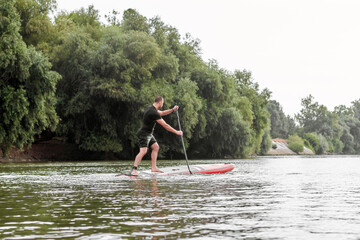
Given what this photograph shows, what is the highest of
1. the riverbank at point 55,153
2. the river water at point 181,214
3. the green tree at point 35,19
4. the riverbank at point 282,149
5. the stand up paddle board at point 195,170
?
the green tree at point 35,19

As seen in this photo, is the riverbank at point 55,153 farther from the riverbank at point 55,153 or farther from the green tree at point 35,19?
the green tree at point 35,19

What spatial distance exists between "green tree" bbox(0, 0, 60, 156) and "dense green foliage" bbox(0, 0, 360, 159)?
6 centimetres

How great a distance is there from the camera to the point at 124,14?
5100 cm

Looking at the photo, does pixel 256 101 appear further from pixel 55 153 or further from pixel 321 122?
pixel 321 122

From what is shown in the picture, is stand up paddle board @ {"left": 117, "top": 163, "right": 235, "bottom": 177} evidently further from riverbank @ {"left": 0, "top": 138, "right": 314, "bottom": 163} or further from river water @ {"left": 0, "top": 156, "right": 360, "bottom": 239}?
riverbank @ {"left": 0, "top": 138, "right": 314, "bottom": 163}

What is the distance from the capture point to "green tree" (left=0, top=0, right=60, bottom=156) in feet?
96.7

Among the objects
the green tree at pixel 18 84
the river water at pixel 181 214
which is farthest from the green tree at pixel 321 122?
the river water at pixel 181 214

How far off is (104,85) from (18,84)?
1033cm

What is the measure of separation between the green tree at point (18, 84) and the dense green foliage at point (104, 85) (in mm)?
58

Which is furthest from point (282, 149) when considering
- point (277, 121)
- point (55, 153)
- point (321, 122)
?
point (55, 153)

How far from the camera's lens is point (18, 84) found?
3131cm

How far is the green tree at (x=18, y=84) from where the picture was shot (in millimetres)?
29484

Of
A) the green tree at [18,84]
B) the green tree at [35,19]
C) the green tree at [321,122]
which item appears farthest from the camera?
the green tree at [321,122]

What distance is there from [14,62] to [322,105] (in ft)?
404
